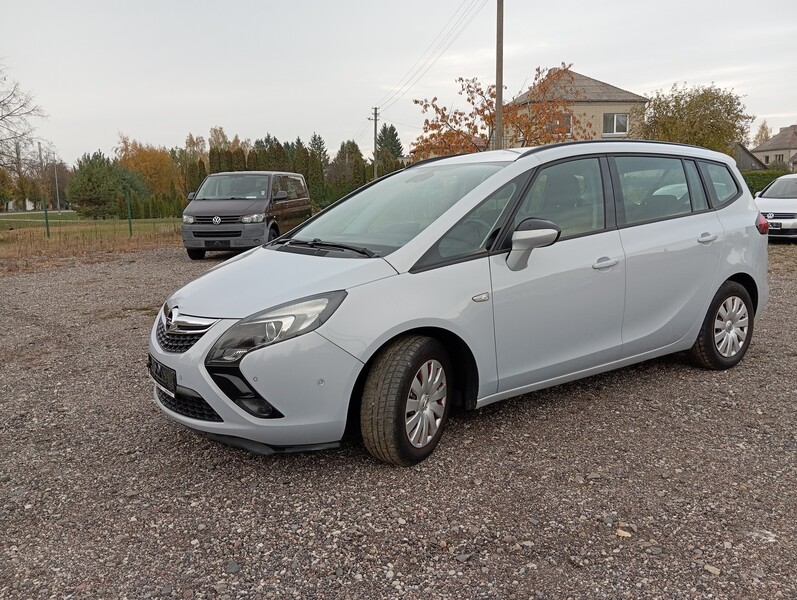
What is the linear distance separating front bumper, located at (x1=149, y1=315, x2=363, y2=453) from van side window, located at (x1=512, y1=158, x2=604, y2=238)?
1462mm

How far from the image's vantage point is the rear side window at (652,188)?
438 cm

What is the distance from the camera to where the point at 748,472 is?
3.39m

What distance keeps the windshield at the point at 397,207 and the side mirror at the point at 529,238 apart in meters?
0.43

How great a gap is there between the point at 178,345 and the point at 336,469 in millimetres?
1041

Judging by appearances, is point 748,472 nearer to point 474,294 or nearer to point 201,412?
point 474,294

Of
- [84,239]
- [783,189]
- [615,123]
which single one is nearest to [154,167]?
[615,123]

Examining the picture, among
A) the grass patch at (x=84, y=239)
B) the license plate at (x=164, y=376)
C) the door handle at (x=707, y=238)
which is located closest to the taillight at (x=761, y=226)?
the door handle at (x=707, y=238)

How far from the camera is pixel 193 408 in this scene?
10.8 ft

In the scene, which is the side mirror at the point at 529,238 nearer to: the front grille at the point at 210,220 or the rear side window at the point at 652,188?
the rear side window at the point at 652,188

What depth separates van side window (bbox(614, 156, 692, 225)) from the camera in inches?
172

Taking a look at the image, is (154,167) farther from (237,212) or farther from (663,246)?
(663,246)

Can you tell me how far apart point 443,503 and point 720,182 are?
11.5ft

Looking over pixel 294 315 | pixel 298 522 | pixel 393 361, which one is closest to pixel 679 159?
pixel 393 361

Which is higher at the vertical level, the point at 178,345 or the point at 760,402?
the point at 178,345
